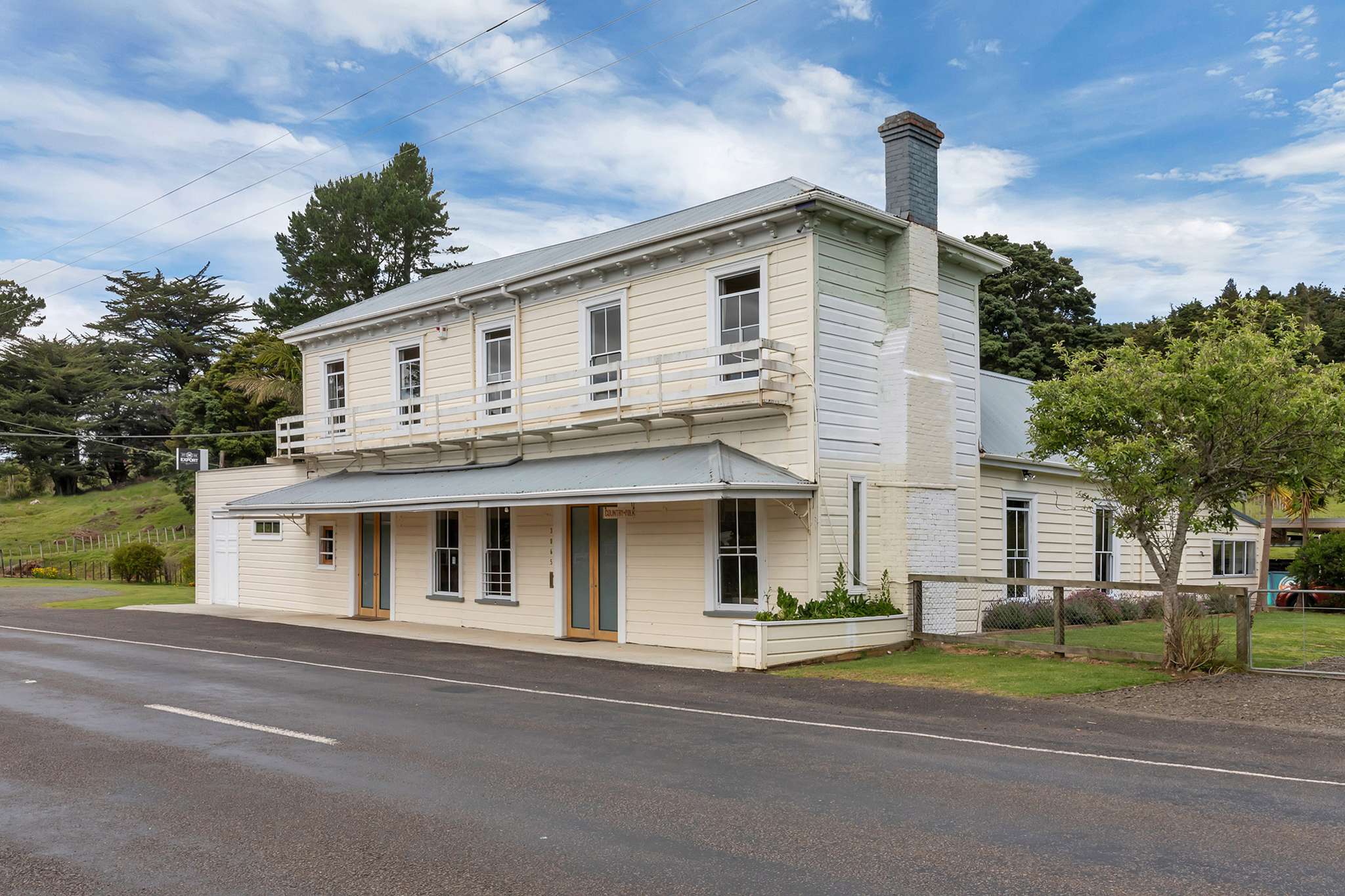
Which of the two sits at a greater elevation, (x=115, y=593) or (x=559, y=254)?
(x=559, y=254)

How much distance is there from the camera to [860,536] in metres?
16.5

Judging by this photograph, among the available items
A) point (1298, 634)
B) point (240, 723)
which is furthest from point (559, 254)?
point (1298, 634)

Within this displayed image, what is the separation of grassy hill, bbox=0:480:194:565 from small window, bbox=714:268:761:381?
34.4 meters

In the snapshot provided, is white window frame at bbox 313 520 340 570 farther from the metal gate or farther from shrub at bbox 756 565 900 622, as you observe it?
the metal gate

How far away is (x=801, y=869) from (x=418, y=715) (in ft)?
19.5

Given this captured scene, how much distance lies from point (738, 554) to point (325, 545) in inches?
503

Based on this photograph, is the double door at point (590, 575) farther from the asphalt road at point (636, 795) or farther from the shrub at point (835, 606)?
the asphalt road at point (636, 795)

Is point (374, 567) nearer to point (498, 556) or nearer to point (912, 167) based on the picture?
point (498, 556)

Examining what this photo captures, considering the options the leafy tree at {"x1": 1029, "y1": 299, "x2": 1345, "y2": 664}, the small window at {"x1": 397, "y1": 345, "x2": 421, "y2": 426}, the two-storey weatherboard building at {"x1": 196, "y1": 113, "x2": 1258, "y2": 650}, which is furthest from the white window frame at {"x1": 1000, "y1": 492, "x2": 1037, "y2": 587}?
the small window at {"x1": 397, "y1": 345, "x2": 421, "y2": 426}

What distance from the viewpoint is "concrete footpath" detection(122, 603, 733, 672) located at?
52.0 ft

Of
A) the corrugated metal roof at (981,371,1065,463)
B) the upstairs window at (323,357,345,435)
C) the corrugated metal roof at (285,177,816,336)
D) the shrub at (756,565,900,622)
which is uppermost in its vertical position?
the corrugated metal roof at (285,177,816,336)

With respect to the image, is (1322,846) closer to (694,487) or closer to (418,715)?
(418,715)

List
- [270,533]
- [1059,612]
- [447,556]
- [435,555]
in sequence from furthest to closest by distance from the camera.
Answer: [270,533]
[435,555]
[447,556]
[1059,612]

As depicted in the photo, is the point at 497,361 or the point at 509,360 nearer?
the point at 509,360
